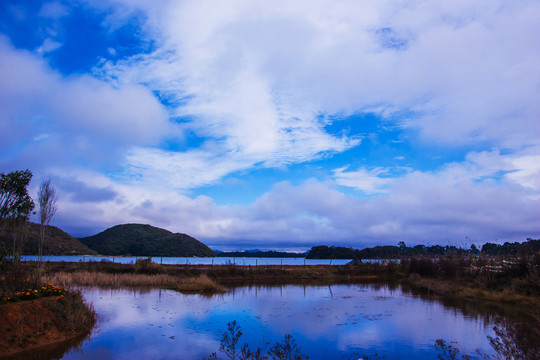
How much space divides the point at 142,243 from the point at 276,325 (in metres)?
106

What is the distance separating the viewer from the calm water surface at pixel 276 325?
502 inches

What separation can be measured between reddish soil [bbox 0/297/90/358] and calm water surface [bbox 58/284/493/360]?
3.81 ft

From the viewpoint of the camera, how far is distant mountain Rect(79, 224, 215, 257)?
112m

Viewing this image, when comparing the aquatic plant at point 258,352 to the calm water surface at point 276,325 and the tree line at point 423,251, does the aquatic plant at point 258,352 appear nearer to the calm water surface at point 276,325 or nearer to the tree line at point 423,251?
the calm water surface at point 276,325

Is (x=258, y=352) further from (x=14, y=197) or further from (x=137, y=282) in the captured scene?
(x=137, y=282)

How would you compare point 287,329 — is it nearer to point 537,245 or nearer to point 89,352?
point 89,352

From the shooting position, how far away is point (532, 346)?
7277mm

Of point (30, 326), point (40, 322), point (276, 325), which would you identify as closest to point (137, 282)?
point (276, 325)

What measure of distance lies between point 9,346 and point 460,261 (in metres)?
36.6

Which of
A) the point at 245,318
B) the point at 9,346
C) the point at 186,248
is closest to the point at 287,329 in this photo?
the point at 245,318

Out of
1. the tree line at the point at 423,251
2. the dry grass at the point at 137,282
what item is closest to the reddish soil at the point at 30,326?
the dry grass at the point at 137,282

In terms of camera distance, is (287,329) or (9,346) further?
(287,329)

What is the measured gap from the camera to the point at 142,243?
115 meters

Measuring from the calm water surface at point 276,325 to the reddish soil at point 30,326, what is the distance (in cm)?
116
